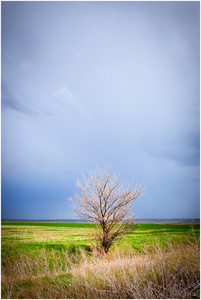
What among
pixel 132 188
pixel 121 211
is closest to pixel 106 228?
pixel 121 211

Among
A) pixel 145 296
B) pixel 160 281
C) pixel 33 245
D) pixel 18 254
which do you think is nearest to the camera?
pixel 145 296

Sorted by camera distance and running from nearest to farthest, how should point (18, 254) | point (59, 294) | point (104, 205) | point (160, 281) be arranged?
point (160, 281) < point (59, 294) < point (104, 205) < point (18, 254)

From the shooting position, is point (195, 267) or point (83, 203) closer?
point (195, 267)

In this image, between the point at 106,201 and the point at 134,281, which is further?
the point at 106,201

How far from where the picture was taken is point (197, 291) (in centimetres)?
539

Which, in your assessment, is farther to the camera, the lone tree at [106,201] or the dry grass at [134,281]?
the lone tree at [106,201]

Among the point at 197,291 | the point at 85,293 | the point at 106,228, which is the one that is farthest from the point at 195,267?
the point at 106,228

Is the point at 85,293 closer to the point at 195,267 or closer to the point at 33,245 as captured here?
the point at 195,267

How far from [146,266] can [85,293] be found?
215cm

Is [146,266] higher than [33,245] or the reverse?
higher

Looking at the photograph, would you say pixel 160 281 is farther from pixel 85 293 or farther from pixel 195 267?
pixel 85 293

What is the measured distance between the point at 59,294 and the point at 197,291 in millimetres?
4382

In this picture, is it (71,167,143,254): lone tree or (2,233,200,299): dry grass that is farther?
(71,167,143,254): lone tree

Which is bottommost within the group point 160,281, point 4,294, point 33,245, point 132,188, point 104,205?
point 33,245
